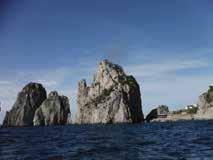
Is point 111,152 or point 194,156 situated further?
point 111,152

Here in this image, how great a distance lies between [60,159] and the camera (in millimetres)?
36875

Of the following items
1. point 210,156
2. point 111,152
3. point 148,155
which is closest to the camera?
point 210,156

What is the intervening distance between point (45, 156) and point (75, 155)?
283 cm

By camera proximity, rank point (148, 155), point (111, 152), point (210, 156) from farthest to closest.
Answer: point (111, 152), point (148, 155), point (210, 156)

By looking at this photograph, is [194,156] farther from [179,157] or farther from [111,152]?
[111,152]

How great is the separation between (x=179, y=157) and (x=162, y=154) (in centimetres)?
277

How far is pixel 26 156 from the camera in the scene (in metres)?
40.0

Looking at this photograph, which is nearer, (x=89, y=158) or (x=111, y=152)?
(x=89, y=158)

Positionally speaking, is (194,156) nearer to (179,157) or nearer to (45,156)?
(179,157)

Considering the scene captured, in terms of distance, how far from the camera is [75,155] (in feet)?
131

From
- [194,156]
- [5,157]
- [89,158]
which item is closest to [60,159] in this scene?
[89,158]

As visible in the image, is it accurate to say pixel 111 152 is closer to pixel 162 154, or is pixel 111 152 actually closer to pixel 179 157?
pixel 162 154

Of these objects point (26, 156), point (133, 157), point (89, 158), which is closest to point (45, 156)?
point (26, 156)

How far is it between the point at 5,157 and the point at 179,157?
52.3ft
